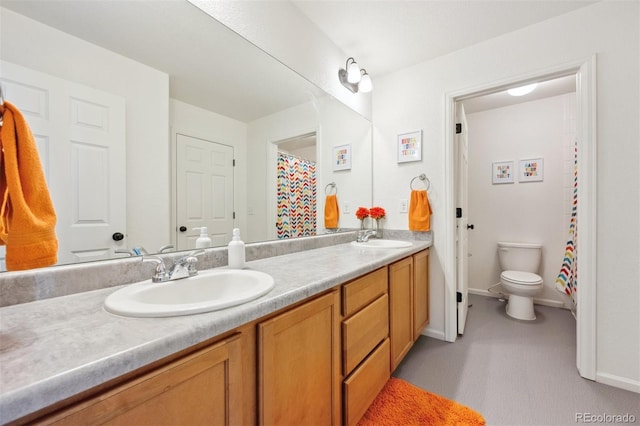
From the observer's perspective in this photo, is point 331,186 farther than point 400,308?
Yes

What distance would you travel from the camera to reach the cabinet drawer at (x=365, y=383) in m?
1.08

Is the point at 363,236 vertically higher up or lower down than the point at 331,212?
lower down

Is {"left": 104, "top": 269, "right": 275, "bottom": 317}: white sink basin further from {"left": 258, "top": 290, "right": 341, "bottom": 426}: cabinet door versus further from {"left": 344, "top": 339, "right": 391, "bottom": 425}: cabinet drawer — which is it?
{"left": 344, "top": 339, "right": 391, "bottom": 425}: cabinet drawer

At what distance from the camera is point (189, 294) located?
91 cm

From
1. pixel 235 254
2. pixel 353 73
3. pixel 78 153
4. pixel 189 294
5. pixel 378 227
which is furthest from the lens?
pixel 378 227

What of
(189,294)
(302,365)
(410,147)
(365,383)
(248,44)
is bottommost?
(365,383)

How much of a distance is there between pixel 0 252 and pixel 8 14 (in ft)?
2.12

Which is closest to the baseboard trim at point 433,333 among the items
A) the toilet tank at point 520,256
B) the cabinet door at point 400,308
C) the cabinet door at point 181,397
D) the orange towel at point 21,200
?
the cabinet door at point 400,308

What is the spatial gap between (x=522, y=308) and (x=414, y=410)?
1.82 m

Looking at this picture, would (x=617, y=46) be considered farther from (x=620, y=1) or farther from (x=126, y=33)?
(x=126, y=33)

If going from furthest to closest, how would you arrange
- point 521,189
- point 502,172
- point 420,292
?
point 502,172
point 521,189
point 420,292

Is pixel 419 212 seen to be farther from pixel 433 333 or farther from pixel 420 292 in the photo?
pixel 433 333

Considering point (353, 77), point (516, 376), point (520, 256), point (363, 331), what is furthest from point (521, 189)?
point (363, 331)

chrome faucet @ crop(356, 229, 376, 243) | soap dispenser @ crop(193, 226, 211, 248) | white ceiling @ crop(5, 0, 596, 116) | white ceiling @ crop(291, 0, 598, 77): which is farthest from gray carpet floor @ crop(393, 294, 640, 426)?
white ceiling @ crop(291, 0, 598, 77)
